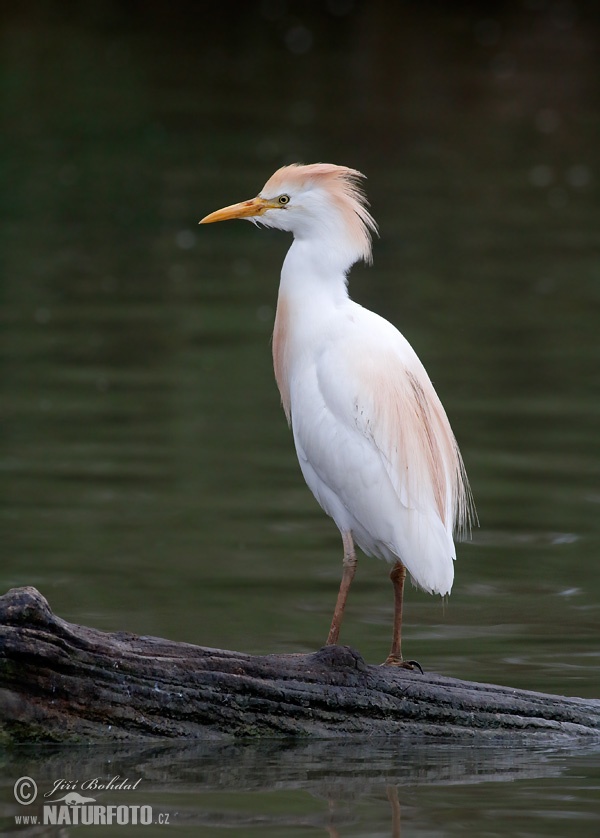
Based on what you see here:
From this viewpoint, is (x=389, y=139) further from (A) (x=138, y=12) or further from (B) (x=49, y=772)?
(B) (x=49, y=772)

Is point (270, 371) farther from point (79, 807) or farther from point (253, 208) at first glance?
point (79, 807)

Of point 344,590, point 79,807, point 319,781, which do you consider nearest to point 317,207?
point 344,590

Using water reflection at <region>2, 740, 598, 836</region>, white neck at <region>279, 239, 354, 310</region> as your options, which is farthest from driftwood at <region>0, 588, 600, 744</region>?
white neck at <region>279, 239, 354, 310</region>

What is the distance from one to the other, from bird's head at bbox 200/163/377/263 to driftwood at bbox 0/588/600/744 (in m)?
1.65

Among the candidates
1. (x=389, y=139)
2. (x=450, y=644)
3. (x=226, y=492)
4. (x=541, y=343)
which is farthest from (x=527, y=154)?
(x=450, y=644)

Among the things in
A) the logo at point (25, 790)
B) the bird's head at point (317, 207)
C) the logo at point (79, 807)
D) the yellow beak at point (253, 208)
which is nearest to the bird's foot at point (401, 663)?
the logo at point (79, 807)

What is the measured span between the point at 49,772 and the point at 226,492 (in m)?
4.30

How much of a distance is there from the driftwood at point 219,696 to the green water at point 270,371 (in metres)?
0.14

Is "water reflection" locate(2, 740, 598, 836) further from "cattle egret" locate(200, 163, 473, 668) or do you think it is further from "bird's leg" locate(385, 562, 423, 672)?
"cattle egret" locate(200, 163, 473, 668)

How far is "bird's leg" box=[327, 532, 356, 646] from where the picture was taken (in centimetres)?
597

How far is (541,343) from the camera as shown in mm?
13383

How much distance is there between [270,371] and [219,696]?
690 centimetres

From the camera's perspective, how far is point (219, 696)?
18.2 ft

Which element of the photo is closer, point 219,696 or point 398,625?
point 219,696
